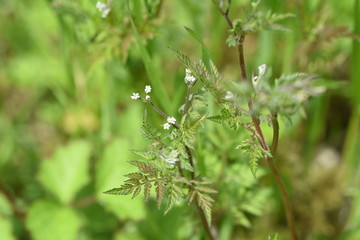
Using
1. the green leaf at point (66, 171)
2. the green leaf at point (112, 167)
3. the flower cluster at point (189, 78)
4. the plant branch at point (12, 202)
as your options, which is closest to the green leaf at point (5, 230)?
the plant branch at point (12, 202)

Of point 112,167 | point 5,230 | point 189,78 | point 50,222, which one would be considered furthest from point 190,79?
point 5,230

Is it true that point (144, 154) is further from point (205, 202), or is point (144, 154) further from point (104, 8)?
point (104, 8)

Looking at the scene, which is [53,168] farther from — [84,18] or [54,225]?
[84,18]

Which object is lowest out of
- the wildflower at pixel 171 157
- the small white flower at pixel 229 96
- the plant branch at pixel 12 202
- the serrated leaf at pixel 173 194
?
the serrated leaf at pixel 173 194

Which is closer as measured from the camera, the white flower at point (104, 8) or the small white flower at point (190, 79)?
the small white flower at point (190, 79)

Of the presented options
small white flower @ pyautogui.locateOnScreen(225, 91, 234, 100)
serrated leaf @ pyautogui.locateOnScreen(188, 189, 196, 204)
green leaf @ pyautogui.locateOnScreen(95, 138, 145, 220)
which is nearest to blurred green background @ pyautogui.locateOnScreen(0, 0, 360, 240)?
green leaf @ pyautogui.locateOnScreen(95, 138, 145, 220)

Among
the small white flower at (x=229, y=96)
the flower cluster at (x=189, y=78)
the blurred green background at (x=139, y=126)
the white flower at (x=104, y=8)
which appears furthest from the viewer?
the blurred green background at (x=139, y=126)

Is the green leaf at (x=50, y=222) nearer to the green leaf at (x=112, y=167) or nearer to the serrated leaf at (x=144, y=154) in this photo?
the green leaf at (x=112, y=167)

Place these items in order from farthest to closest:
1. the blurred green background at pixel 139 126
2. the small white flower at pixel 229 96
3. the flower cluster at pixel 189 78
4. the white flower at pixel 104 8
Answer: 1. the blurred green background at pixel 139 126
2. the white flower at pixel 104 8
3. the flower cluster at pixel 189 78
4. the small white flower at pixel 229 96

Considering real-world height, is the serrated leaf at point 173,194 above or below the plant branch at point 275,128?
below
